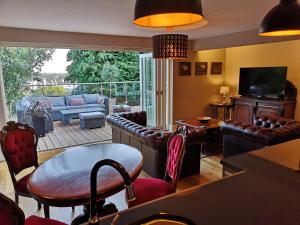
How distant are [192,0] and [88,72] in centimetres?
966

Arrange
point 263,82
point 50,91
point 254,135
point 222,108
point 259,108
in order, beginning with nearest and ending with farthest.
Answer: point 254,135, point 259,108, point 263,82, point 222,108, point 50,91

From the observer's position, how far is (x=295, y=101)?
5250 mm

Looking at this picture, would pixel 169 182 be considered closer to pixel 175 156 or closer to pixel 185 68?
pixel 175 156

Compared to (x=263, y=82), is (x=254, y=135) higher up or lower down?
lower down

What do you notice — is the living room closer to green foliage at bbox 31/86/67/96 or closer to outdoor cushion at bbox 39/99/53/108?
outdoor cushion at bbox 39/99/53/108

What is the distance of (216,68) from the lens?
6.59 meters

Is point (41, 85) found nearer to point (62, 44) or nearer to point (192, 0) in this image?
point (62, 44)

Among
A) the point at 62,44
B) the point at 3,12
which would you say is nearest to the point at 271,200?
the point at 3,12

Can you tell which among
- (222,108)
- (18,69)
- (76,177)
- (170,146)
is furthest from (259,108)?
(18,69)

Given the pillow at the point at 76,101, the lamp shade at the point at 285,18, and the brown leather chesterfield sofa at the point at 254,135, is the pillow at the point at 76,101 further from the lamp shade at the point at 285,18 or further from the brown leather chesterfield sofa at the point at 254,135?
the lamp shade at the point at 285,18

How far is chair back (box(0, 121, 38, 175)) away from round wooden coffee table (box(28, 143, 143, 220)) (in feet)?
1.54

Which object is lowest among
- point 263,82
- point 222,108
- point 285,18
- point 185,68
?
point 222,108

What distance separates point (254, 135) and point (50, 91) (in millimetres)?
6737

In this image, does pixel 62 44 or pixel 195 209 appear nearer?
pixel 195 209
